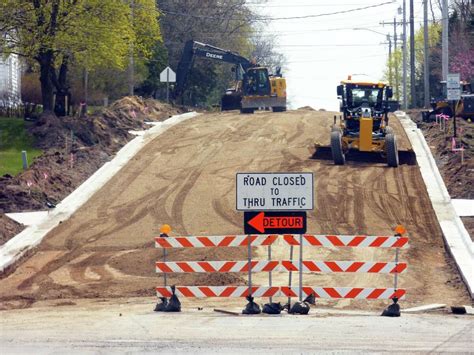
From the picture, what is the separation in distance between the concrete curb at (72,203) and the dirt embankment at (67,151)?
0.94 feet

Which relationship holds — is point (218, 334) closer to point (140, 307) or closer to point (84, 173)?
point (140, 307)

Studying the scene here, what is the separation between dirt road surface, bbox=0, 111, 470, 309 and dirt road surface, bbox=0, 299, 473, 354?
2.40m

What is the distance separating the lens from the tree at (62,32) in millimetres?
40188

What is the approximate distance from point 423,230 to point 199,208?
617 cm

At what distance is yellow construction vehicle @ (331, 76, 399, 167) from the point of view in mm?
33062

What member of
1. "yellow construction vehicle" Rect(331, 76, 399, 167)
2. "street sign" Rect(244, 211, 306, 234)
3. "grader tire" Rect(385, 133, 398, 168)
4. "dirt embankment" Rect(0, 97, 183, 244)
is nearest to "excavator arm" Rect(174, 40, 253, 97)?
"dirt embankment" Rect(0, 97, 183, 244)

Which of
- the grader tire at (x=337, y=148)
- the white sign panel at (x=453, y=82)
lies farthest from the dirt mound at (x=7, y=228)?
the white sign panel at (x=453, y=82)

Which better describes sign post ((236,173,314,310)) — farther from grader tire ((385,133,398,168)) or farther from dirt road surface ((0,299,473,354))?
grader tire ((385,133,398,168))

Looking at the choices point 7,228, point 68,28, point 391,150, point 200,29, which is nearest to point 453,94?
point 391,150

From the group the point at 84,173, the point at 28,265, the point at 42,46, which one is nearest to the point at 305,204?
the point at 28,265

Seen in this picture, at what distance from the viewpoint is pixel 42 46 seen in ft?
134

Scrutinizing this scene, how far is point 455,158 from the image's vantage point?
111ft

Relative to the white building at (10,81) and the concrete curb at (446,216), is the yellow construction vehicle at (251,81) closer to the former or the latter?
the white building at (10,81)

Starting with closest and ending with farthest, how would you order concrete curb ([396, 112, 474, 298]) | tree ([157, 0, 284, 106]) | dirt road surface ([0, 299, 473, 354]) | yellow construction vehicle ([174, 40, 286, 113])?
dirt road surface ([0, 299, 473, 354])
concrete curb ([396, 112, 474, 298])
yellow construction vehicle ([174, 40, 286, 113])
tree ([157, 0, 284, 106])
